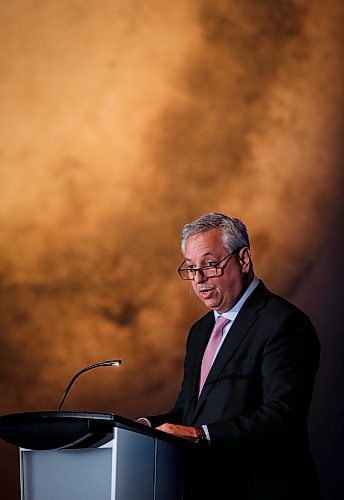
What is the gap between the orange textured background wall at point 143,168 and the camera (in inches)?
166

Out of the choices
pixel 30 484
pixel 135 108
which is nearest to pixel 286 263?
pixel 135 108

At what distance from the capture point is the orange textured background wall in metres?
4.22

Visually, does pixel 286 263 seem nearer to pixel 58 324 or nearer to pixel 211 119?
pixel 211 119

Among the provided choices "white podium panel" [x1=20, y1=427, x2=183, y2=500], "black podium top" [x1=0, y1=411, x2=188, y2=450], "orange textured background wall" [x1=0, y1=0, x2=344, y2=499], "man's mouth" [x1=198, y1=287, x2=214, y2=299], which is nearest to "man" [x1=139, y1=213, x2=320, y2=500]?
"man's mouth" [x1=198, y1=287, x2=214, y2=299]

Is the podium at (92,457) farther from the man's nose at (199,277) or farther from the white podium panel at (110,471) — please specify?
the man's nose at (199,277)

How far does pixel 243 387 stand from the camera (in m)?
2.47

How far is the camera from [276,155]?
14.8ft

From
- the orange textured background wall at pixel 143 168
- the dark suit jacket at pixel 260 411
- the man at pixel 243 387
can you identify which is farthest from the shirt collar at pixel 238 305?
the orange textured background wall at pixel 143 168

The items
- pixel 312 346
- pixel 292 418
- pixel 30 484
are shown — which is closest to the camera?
pixel 30 484

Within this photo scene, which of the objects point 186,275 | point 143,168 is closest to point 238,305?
point 186,275

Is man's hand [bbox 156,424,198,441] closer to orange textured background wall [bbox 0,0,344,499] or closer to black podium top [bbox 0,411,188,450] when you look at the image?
black podium top [bbox 0,411,188,450]

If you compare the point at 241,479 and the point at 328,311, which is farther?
the point at 328,311

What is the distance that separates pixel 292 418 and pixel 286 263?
6.79ft

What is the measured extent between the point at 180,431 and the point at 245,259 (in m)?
0.77
